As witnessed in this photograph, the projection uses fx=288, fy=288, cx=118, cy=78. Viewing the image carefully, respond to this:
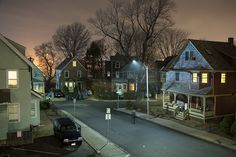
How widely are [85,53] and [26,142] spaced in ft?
203

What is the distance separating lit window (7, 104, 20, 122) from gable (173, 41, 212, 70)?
71.9 feet

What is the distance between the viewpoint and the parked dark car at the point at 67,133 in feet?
74.2

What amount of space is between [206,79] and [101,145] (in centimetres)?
1802

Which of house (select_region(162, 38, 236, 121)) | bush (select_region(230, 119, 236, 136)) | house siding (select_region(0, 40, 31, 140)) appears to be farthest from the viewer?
house (select_region(162, 38, 236, 121))

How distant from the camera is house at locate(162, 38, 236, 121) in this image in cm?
3462

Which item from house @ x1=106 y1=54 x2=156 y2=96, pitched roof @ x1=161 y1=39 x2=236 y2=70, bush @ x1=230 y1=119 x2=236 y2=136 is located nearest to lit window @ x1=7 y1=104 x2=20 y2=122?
bush @ x1=230 y1=119 x2=236 y2=136

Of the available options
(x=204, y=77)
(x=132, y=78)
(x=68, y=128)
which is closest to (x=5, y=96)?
(x=68, y=128)

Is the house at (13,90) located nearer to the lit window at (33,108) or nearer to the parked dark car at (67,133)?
the parked dark car at (67,133)

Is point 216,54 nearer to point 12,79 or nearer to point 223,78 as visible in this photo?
point 223,78

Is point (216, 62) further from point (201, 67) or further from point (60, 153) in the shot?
point (60, 153)

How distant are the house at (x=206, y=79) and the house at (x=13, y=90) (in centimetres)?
1857

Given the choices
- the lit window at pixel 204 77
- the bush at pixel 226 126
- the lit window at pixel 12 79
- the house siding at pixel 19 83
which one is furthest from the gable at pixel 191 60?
the lit window at pixel 12 79

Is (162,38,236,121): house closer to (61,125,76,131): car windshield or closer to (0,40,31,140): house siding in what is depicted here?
(61,125,76,131): car windshield

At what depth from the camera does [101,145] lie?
76.0ft
